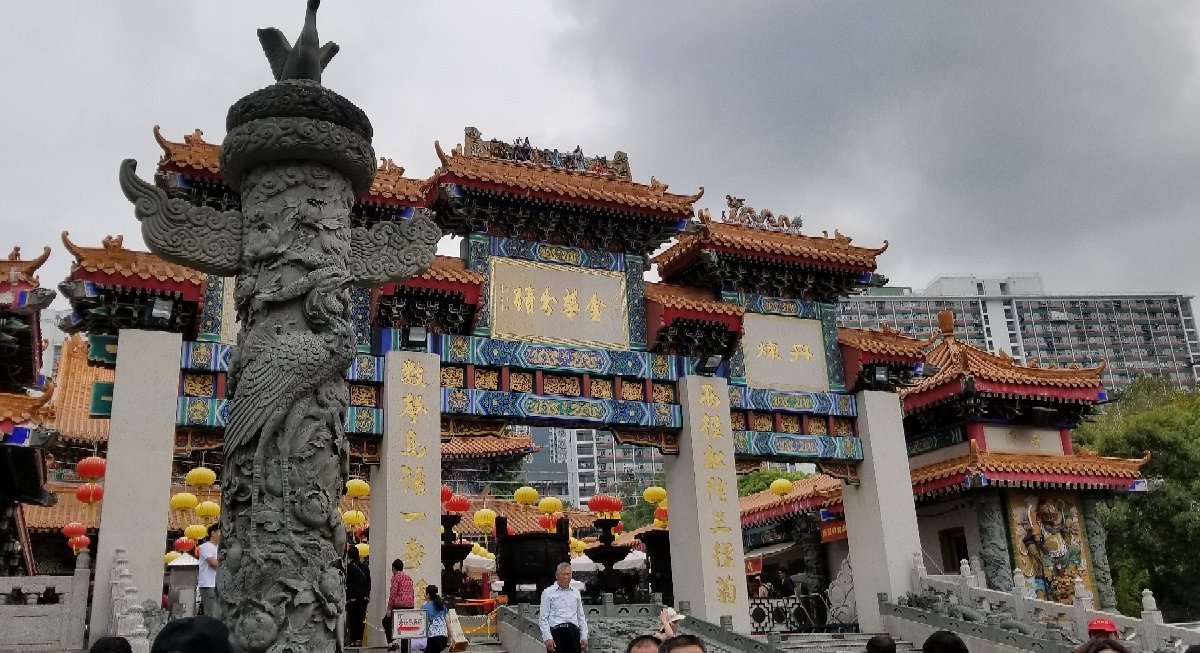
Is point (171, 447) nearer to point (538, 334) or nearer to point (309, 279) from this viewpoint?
point (538, 334)

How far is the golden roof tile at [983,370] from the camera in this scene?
1967 cm

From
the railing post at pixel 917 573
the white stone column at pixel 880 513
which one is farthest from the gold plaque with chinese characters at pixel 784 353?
the railing post at pixel 917 573

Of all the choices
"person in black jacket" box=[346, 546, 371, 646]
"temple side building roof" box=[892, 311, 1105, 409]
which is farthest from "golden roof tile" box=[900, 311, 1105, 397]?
"person in black jacket" box=[346, 546, 371, 646]

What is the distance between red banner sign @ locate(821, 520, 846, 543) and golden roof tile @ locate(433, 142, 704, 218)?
9335 millimetres

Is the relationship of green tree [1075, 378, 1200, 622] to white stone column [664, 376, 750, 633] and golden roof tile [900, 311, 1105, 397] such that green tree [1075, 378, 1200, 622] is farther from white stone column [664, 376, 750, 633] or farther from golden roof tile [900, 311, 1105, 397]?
white stone column [664, 376, 750, 633]

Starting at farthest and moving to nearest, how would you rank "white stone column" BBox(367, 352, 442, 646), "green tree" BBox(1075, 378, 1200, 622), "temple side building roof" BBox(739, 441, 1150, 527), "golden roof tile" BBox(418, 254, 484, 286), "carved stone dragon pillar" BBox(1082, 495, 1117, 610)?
1. "green tree" BBox(1075, 378, 1200, 622)
2. "carved stone dragon pillar" BBox(1082, 495, 1117, 610)
3. "temple side building roof" BBox(739, 441, 1150, 527)
4. "golden roof tile" BBox(418, 254, 484, 286)
5. "white stone column" BBox(367, 352, 442, 646)

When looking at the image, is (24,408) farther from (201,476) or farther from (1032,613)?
(1032,613)

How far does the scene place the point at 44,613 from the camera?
33.0 ft

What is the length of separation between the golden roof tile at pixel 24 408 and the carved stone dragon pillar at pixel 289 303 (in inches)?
275

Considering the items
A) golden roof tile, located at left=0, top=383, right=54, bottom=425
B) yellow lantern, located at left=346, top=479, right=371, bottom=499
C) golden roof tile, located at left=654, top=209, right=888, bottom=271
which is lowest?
yellow lantern, located at left=346, top=479, right=371, bottom=499

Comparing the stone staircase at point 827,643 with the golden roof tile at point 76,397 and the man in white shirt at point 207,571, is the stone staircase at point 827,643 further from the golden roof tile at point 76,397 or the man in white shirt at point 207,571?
the golden roof tile at point 76,397

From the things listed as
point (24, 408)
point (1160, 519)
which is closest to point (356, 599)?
point (24, 408)

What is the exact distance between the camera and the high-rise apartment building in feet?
272

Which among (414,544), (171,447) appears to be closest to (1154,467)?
(414,544)
